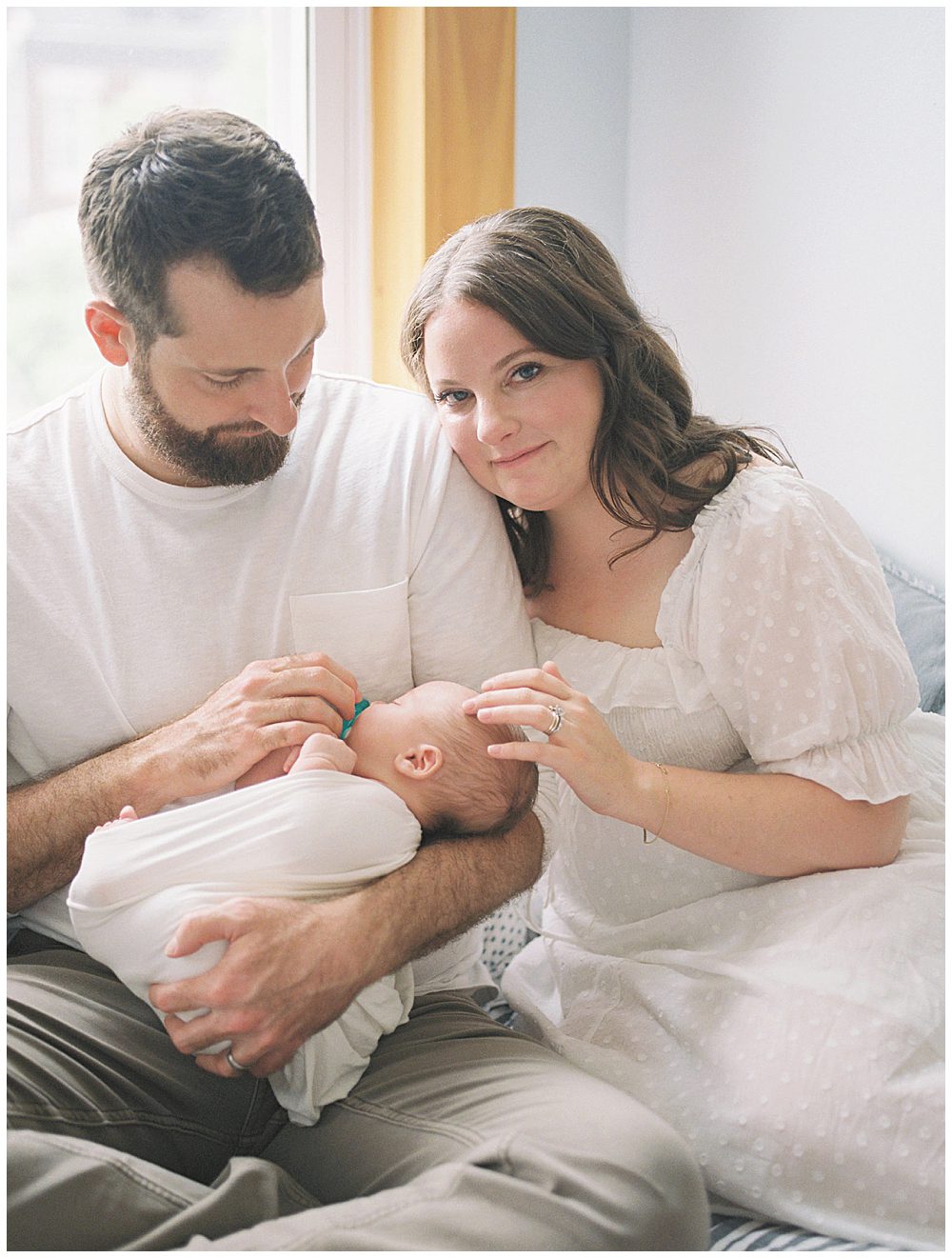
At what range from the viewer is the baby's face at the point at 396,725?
→ 148cm

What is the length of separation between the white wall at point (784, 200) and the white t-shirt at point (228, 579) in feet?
2.75

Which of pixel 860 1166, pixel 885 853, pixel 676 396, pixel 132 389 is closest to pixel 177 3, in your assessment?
pixel 132 389

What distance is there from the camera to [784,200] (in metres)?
2.35

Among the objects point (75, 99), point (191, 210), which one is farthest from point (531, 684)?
point (75, 99)

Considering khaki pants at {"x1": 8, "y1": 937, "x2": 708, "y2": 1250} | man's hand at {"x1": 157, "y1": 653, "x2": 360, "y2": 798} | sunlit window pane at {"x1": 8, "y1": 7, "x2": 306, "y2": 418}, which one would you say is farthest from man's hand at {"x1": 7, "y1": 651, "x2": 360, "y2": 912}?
sunlit window pane at {"x1": 8, "y1": 7, "x2": 306, "y2": 418}

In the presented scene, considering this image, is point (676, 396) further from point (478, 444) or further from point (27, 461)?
point (27, 461)

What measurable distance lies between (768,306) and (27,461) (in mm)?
1520

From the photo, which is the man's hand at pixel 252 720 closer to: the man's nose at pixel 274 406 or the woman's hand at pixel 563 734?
the woman's hand at pixel 563 734

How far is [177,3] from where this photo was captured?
2459 mm

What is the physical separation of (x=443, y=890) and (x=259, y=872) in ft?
0.79

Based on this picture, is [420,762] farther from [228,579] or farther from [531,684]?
[228,579]

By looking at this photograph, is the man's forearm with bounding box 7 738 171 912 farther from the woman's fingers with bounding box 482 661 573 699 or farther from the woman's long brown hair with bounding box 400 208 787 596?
the woman's long brown hair with bounding box 400 208 787 596

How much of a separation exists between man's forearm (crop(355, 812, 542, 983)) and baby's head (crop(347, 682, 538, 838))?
1.4 inches

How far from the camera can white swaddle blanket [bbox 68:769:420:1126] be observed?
49.9 inches
